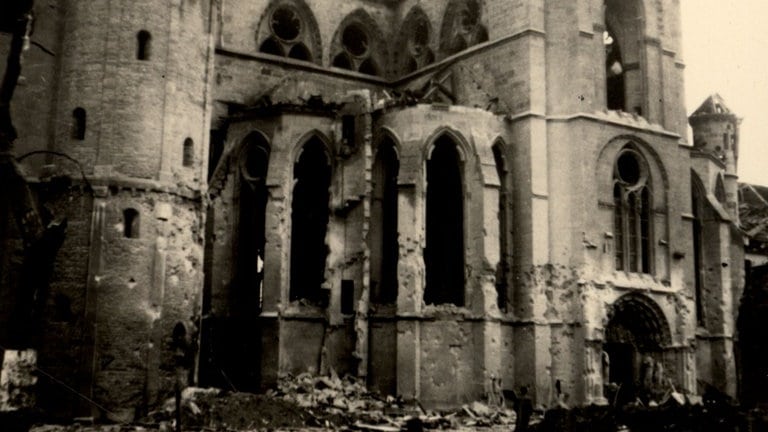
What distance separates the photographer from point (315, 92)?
1225 inches

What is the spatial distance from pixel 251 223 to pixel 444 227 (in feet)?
19.5

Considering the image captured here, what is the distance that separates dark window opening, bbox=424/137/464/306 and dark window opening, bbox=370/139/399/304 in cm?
134

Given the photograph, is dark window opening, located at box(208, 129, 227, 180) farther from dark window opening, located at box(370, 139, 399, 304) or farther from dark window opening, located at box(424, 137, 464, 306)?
dark window opening, located at box(424, 137, 464, 306)

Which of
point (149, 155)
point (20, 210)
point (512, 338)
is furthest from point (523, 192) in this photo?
point (20, 210)

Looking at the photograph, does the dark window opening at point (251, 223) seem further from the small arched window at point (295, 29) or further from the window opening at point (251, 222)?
the small arched window at point (295, 29)

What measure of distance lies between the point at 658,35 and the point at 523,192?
8.04m

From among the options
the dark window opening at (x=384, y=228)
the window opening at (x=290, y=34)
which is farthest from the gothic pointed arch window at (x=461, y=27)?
the dark window opening at (x=384, y=228)

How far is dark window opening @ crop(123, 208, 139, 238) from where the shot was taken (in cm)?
2266

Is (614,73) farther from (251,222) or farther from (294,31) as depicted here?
(251,222)

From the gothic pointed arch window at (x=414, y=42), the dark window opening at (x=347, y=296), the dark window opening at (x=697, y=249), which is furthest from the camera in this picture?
the gothic pointed arch window at (x=414, y=42)

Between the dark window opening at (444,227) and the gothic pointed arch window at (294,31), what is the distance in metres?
7.09

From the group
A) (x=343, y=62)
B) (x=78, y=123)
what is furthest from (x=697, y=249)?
(x=78, y=123)

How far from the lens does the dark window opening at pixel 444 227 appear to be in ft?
90.8

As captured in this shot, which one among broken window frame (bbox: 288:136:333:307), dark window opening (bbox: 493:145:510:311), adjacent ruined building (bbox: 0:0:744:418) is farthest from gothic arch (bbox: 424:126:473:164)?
broken window frame (bbox: 288:136:333:307)
